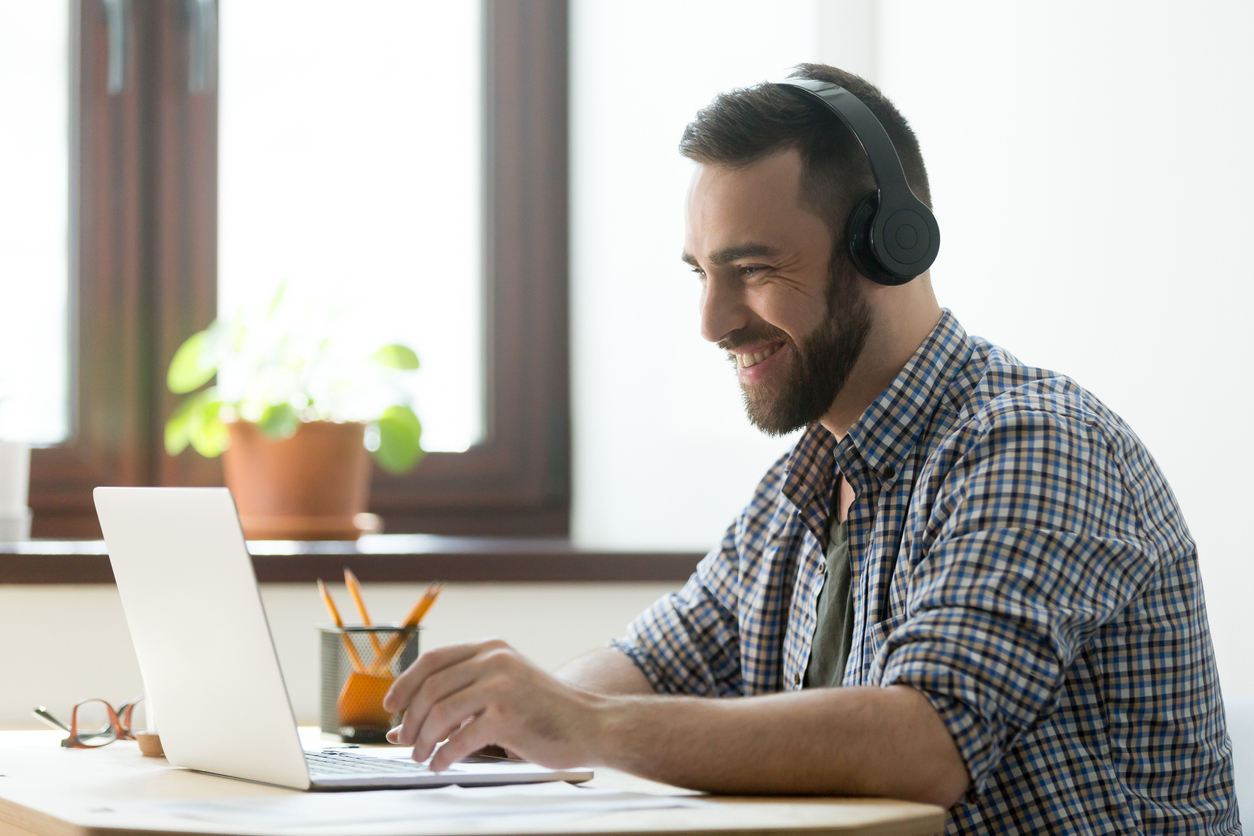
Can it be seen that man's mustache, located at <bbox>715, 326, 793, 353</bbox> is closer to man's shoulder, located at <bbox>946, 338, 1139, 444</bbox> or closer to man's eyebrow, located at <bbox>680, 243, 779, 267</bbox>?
man's eyebrow, located at <bbox>680, 243, 779, 267</bbox>

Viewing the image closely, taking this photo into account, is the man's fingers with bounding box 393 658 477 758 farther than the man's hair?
No

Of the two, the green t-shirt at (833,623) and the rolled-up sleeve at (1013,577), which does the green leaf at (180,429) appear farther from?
the rolled-up sleeve at (1013,577)

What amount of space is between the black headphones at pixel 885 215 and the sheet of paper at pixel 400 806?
55 centimetres

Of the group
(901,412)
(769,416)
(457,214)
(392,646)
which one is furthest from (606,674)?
(457,214)

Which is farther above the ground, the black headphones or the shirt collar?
the black headphones

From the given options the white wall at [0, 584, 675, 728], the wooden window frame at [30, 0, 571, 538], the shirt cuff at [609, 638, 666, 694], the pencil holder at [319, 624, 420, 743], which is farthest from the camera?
the wooden window frame at [30, 0, 571, 538]

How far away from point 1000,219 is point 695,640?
2.40ft

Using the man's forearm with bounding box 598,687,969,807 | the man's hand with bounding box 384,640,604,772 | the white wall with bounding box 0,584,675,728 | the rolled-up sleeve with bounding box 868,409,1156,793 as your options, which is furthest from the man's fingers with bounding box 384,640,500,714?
the white wall with bounding box 0,584,675,728

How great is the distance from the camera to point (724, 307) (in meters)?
1.32

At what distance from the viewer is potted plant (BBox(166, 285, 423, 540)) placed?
2.03 meters

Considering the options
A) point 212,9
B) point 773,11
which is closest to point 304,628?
point 212,9

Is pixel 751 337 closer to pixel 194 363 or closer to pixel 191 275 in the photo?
pixel 194 363

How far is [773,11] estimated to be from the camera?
2.12 meters

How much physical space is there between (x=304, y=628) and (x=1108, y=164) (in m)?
1.23
